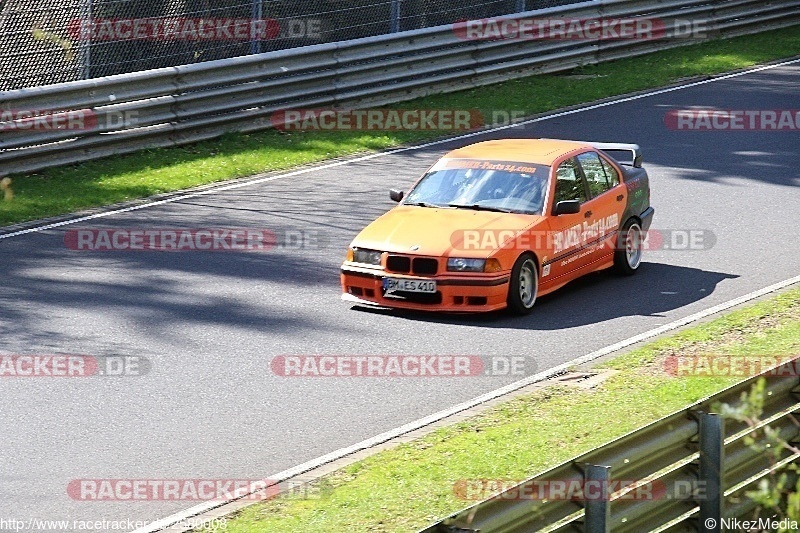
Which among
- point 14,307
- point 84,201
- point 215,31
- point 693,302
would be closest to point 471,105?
point 215,31

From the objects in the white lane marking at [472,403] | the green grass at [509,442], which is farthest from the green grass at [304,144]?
the green grass at [509,442]

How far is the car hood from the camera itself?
12562 mm

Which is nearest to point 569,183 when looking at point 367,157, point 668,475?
point 367,157

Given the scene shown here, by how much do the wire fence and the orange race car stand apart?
6970mm

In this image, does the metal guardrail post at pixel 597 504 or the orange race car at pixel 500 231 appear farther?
the orange race car at pixel 500 231

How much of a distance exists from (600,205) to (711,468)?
6.97m

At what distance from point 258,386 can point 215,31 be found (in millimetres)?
11503

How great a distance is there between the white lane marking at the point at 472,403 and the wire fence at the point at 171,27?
952 centimetres

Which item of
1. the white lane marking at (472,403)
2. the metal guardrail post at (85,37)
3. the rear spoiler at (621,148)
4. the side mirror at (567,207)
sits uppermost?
the metal guardrail post at (85,37)

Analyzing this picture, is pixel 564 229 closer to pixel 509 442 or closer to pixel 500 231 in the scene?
pixel 500 231

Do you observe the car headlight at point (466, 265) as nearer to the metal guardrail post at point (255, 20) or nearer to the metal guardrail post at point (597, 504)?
the metal guardrail post at point (597, 504)

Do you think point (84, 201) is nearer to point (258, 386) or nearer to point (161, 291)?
point (161, 291)

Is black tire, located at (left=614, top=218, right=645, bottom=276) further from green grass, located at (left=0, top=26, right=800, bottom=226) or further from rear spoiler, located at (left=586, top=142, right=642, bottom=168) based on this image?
green grass, located at (left=0, top=26, right=800, bottom=226)

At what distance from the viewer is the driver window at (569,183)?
13.5 meters
